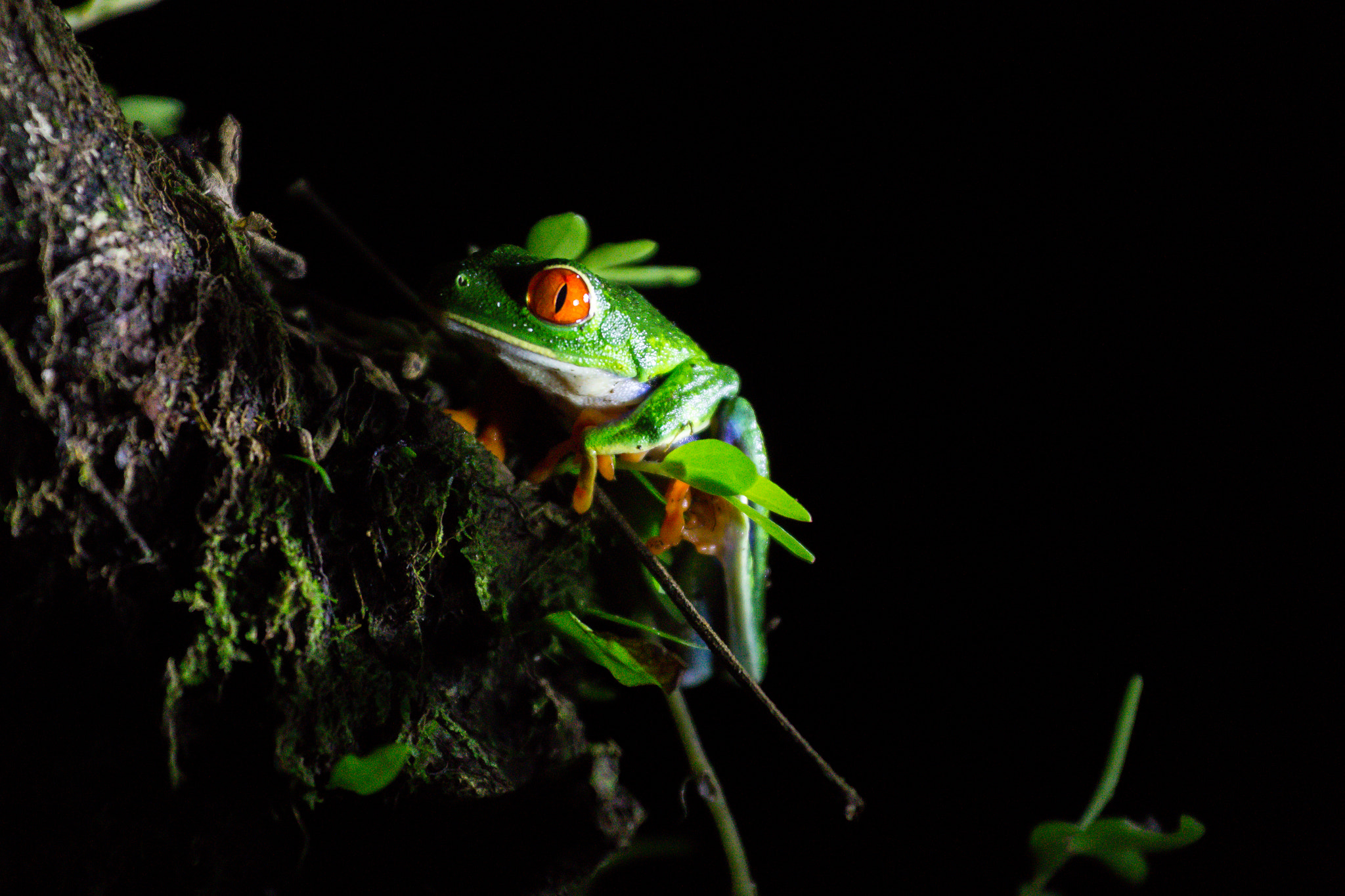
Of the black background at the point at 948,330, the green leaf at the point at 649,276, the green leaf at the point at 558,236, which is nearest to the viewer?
the green leaf at the point at 558,236

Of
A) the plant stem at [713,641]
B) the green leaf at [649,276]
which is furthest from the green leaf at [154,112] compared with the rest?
the plant stem at [713,641]

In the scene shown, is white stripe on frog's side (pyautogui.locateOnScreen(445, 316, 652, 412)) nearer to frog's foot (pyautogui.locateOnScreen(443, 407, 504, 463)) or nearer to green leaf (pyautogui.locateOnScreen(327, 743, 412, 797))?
frog's foot (pyautogui.locateOnScreen(443, 407, 504, 463))

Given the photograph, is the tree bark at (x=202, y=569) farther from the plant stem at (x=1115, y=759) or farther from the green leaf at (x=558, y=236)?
the plant stem at (x=1115, y=759)

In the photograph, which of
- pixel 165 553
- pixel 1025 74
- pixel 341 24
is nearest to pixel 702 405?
pixel 165 553

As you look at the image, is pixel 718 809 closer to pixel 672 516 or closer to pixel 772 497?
pixel 672 516

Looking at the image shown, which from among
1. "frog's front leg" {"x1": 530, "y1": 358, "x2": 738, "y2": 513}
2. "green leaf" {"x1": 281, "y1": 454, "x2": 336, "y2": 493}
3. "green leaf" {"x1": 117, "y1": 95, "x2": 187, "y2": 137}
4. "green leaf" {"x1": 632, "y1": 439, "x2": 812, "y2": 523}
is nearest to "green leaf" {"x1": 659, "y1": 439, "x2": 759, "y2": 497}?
"green leaf" {"x1": 632, "y1": 439, "x2": 812, "y2": 523}

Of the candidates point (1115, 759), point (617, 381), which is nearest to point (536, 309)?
point (617, 381)
